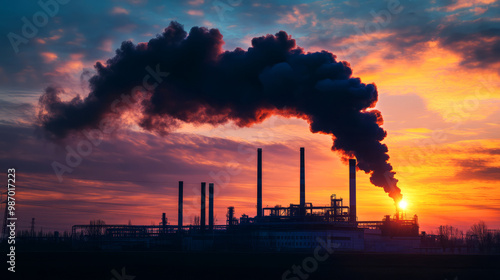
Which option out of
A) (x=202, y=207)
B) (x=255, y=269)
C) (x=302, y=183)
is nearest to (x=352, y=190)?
(x=302, y=183)

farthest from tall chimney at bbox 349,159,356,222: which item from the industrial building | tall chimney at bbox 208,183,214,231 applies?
tall chimney at bbox 208,183,214,231

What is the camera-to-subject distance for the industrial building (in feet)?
263

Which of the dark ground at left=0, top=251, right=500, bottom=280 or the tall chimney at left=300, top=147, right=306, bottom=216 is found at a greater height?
the tall chimney at left=300, top=147, right=306, bottom=216

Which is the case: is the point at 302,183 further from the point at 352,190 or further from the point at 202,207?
the point at 202,207

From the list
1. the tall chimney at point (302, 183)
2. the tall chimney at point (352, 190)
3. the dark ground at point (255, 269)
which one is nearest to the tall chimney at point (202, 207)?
the tall chimney at point (302, 183)

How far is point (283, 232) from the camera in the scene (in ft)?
280

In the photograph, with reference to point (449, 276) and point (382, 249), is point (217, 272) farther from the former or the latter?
point (382, 249)

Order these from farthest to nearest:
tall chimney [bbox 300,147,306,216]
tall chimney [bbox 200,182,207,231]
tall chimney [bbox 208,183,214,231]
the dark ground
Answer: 1. tall chimney [bbox 200,182,207,231]
2. tall chimney [bbox 208,183,214,231]
3. tall chimney [bbox 300,147,306,216]
4. the dark ground

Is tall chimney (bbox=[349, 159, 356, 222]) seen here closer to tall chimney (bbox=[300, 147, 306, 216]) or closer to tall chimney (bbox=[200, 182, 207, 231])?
tall chimney (bbox=[300, 147, 306, 216])

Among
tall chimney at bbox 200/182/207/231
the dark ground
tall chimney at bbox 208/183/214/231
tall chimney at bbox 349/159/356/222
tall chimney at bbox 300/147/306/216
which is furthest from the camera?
tall chimney at bbox 200/182/207/231

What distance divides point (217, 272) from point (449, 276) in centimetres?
1907

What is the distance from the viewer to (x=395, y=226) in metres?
81.8

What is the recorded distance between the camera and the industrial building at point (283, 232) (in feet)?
263

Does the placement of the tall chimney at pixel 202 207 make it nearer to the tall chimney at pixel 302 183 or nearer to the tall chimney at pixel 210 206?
the tall chimney at pixel 210 206
